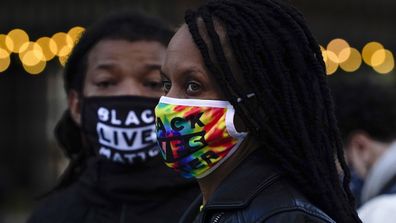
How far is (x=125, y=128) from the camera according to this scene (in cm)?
297

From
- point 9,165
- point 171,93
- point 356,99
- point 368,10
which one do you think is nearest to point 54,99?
point 9,165

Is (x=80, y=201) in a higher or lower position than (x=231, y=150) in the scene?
lower

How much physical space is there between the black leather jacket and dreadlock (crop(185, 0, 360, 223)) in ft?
0.16

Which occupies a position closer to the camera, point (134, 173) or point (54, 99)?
point (134, 173)

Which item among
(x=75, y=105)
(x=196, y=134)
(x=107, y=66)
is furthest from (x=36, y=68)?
(x=196, y=134)

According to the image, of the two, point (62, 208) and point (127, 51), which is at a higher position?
point (127, 51)

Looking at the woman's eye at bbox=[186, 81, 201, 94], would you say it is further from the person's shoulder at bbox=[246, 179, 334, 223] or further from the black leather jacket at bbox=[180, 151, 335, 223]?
the person's shoulder at bbox=[246, 179, 334, 223]

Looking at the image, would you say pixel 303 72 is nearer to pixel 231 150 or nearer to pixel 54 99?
pixel 231 150

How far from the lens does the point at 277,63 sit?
198 centimetres

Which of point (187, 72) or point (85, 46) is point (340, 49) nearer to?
point (85, 46)

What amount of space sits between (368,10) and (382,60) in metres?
1.17

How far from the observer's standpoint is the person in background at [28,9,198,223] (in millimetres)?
2967

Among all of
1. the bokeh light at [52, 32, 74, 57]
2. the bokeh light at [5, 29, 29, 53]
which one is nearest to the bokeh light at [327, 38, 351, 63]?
the bokeh light at [52, 32, 74, 57]

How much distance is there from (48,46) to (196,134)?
345 inches
